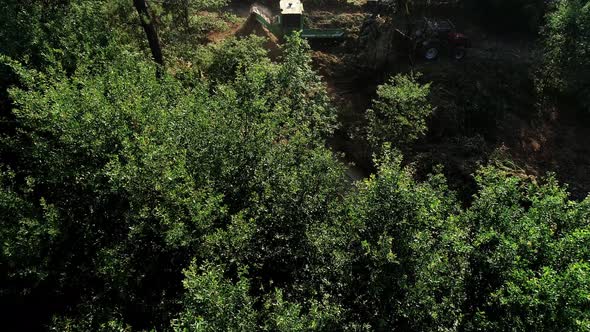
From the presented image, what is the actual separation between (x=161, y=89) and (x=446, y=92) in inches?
698

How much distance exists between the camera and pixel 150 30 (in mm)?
21562

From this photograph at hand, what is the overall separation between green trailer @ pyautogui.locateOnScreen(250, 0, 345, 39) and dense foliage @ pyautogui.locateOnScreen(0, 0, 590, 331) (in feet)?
49.7

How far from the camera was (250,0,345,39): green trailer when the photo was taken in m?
29.7

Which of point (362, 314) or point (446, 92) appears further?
point (446, 92)

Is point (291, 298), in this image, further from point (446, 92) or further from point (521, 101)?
point (521, 101)

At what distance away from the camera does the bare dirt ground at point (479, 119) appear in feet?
76.8

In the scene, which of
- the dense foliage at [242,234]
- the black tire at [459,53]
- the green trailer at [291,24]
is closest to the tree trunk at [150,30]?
the dense foliage at [242,234]

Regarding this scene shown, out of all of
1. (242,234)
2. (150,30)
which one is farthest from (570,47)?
(150,30)

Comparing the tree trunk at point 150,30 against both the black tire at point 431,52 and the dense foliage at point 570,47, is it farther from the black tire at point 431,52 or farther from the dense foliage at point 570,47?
the dense foliage at point 570,47

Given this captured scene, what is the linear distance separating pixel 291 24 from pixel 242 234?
22472 millimetres

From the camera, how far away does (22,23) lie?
1806 cm

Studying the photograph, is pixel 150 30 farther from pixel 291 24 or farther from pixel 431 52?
pixel 431 52

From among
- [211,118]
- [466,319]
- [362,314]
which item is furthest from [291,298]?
[211,118]

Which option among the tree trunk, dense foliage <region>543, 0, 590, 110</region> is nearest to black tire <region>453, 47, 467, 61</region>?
dense foliage <region>543, 0, 590, 110</region>
